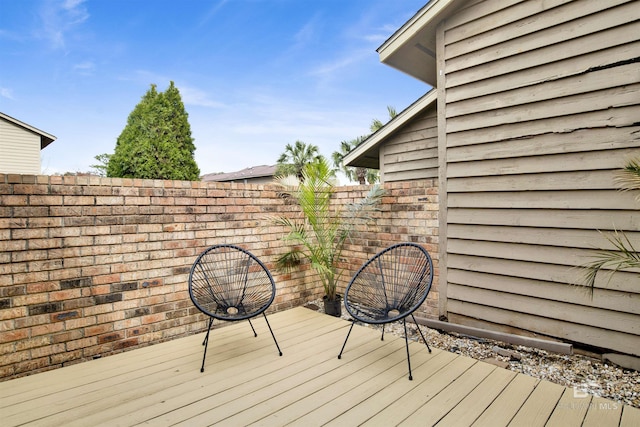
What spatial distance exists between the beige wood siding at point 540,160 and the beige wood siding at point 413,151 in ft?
4.23

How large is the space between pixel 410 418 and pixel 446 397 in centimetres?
33

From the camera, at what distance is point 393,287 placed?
3.20 metres

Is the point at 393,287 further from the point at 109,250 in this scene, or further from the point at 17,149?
the point at 17,149

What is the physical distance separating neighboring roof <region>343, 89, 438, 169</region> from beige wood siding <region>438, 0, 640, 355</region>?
1.04 metres

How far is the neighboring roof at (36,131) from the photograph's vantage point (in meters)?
9.79

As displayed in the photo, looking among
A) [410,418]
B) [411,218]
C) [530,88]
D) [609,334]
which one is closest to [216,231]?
[411,218]

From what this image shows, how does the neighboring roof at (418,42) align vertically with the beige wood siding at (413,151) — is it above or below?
above

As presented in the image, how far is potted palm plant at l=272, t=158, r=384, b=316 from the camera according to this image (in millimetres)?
3453

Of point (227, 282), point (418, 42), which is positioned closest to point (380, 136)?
point (418, 42)

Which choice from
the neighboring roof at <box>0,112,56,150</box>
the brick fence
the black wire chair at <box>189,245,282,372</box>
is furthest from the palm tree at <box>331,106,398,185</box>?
the black wire chair at <box>189,245,282,372</box>

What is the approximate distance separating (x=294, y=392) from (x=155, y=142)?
843 cm

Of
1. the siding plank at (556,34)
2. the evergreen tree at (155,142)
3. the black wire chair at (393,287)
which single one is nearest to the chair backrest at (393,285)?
the black wire chair at (393,287)

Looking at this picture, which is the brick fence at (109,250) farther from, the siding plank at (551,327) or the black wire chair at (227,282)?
the siding plank at (551,327)

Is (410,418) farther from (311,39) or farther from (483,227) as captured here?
(311,39)
